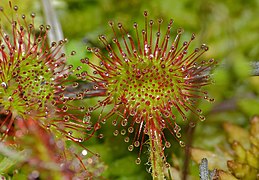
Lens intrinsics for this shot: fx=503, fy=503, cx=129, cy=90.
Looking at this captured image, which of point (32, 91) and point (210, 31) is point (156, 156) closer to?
point (32, 91)

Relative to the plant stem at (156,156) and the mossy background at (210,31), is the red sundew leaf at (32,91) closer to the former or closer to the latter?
the plant stem at (156,156)

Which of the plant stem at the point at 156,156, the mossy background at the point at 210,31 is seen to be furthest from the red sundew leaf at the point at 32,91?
the mossy background at the point at 210,31

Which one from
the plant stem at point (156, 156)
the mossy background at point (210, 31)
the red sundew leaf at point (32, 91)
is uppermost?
the mossy background at point (210, 31)

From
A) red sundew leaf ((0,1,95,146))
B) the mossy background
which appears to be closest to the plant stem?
red sundew leaf ((0,1,95,146))

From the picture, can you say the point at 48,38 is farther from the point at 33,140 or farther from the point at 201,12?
the point at 33,140

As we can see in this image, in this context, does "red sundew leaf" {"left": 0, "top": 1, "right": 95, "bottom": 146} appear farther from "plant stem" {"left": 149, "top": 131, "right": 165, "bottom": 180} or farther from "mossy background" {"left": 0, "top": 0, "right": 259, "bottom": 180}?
"mossy background" {"left": 0, "top": 0, "right": 259, "bottom": 180}
